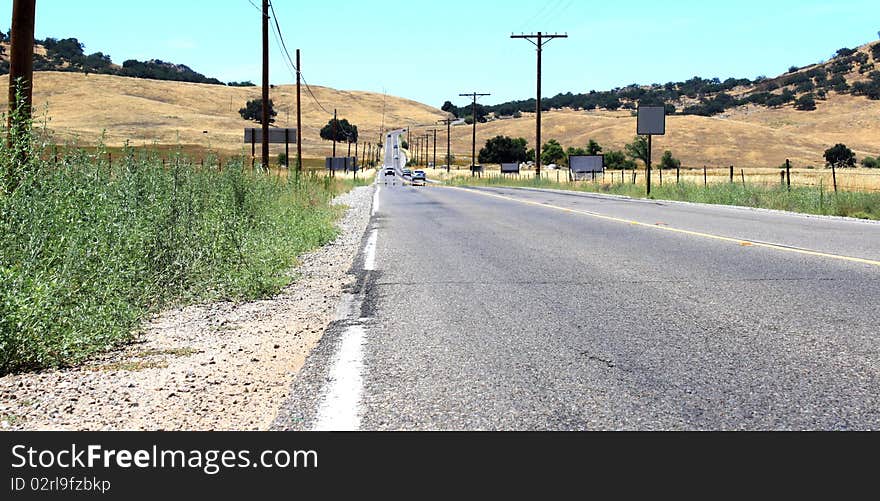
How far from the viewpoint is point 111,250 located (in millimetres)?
8852

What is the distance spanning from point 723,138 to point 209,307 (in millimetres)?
152387

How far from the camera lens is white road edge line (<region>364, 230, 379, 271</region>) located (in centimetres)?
1283

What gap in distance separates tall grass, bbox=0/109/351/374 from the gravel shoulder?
342mm

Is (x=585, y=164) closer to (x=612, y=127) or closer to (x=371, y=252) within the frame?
(x=371, y=252)

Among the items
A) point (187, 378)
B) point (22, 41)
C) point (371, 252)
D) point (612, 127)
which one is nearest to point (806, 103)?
point (612, 127)

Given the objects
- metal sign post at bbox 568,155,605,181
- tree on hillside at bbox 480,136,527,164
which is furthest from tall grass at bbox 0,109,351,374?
tree on hillside at bbox 480,136,527,164

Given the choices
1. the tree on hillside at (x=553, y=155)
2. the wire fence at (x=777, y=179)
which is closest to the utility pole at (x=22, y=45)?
the wire fence at (x=777, y=179)

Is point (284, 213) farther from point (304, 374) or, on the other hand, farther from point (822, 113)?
point (822, 113)

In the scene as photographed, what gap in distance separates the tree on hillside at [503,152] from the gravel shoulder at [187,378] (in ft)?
495

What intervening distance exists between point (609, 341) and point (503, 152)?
153 m
